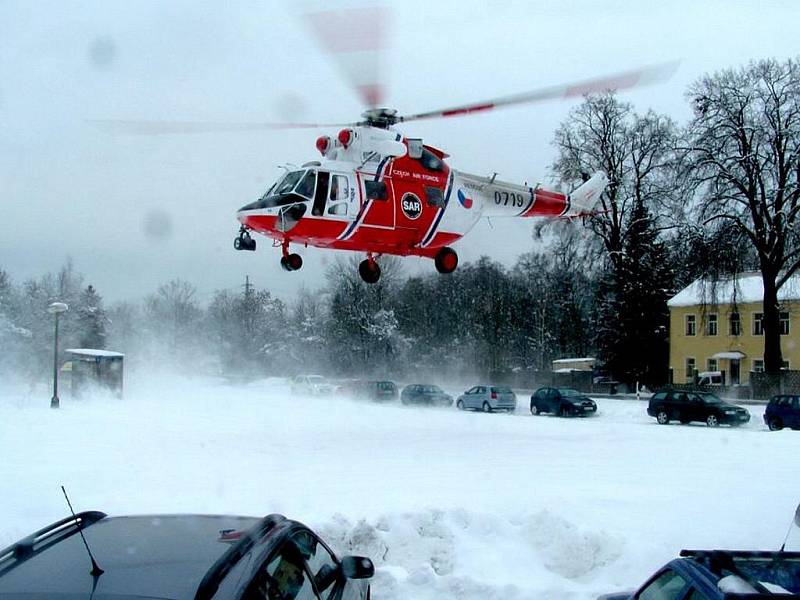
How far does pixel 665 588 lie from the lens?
4.57 metres

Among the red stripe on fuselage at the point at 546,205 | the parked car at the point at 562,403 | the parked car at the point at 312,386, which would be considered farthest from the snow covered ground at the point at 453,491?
the parked car at the point at 312,386

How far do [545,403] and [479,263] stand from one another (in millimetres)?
39631

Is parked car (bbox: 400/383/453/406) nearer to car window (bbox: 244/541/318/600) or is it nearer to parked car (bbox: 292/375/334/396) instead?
parked car (bbox: 292/375/334/396)

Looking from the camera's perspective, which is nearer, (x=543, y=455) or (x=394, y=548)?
(x=394, y=548)

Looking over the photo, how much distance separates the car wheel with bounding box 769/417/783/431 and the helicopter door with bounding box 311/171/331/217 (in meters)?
21.0

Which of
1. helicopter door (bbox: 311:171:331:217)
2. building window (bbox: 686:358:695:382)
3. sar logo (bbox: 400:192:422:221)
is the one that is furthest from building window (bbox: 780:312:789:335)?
helicopter door (bbox: 311:171:331:217)

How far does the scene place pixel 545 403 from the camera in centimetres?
3662

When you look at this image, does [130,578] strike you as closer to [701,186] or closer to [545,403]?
[545,403]

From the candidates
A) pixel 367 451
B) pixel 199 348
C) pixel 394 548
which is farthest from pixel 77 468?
pixel 199 348

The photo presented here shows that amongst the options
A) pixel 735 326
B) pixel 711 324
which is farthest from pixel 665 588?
pixel 711 324

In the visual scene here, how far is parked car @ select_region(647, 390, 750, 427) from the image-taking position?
29405 mm

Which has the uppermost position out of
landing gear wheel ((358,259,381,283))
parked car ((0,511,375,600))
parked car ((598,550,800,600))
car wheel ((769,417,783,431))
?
landing gear wheel ((358,259,381,283))

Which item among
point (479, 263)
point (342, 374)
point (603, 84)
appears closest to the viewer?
point (603, 84)

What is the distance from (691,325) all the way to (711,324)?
124 cm
